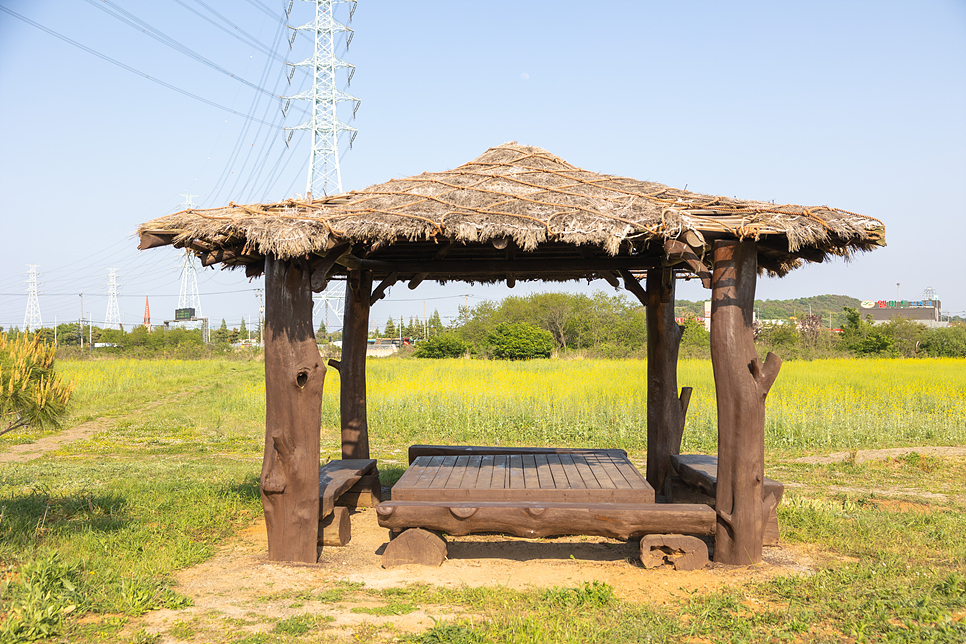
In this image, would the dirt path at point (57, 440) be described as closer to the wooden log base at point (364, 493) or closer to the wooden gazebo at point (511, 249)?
the wooden log base at point (364, 493)

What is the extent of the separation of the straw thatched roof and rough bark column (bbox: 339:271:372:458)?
166 cm

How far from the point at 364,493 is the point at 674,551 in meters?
3.55

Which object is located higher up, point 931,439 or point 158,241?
point 158,241

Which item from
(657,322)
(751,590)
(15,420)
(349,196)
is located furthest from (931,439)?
(15,420)

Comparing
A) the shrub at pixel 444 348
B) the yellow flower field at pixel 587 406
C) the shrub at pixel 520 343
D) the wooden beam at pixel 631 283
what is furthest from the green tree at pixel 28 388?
the shrub at pixel 444 348

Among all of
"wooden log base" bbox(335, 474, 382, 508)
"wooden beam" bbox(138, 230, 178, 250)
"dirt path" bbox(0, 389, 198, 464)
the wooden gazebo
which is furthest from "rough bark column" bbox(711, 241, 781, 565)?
"dirt path" bbox(0, 389, 198, 464)

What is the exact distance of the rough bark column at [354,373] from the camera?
7152mm

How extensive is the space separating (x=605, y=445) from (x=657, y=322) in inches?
178

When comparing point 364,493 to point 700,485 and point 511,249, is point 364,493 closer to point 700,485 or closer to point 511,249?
point 511,249

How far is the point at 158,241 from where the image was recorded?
483cm

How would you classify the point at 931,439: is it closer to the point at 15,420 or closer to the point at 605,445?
the point at 605,445

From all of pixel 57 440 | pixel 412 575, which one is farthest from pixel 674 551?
pixel 57 440

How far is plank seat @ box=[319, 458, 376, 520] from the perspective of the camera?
541cm

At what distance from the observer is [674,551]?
4984mm
